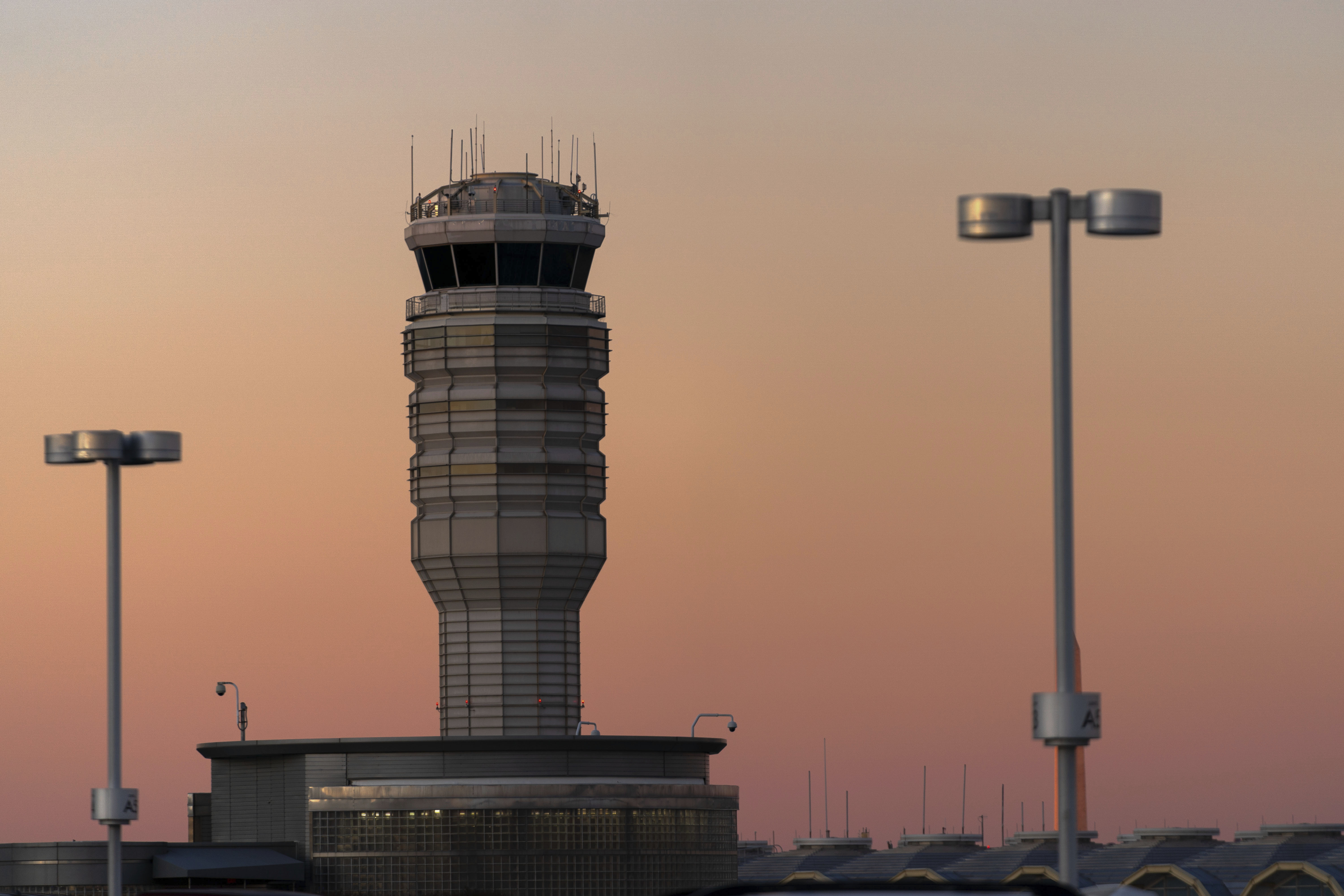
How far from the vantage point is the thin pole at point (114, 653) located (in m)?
52.2

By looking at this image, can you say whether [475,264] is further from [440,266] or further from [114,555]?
[114,555]

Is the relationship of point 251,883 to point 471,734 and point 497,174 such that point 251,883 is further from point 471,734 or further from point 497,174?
point 497,174

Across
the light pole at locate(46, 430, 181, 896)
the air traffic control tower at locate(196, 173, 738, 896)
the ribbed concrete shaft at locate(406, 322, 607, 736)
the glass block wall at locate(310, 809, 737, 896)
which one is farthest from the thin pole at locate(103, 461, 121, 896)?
the ribbed concrete shaft at locate(406, 322, 607, 736)

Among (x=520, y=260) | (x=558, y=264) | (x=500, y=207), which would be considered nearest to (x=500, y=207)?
(x=500, y=207)

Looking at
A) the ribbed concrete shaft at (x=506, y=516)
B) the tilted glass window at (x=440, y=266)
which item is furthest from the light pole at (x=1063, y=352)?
the tilted glass window at (x=440, y=266)

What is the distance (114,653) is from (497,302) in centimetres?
6767

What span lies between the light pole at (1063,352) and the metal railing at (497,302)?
86.5 meters

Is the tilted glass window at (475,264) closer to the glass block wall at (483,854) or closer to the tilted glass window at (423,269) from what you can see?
the tilted glass window at (423,269)

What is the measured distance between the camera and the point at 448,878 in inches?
4082

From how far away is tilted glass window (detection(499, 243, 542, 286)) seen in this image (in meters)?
121

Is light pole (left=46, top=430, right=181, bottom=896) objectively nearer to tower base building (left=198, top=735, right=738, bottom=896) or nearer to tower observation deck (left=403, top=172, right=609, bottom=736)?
tower base building (left=198, top=735, right=738, bottom=896)

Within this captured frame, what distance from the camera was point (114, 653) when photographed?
2114 inches

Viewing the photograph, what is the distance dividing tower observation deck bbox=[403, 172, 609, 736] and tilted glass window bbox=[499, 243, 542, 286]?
0.07 metres

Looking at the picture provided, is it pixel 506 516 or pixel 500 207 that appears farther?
pixel 500 207
